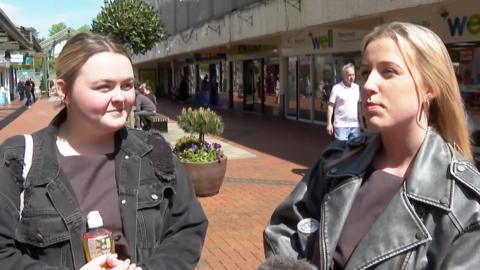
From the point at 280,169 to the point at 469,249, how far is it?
8.47 meters

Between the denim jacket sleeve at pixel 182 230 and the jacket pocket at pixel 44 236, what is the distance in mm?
306

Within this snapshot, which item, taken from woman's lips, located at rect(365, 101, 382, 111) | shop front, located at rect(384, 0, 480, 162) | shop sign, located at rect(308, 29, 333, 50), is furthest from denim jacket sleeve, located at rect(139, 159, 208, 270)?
shop sign, located at rect(308, 29, 333, 50)

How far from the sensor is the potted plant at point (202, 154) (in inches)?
289

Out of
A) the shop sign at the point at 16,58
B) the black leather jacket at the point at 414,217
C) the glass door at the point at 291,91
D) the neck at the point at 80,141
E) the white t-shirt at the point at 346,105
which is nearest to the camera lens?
the black leather jacket at the point at 414,217

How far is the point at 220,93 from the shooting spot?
29203 mm

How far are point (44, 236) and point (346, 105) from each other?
21.1ft

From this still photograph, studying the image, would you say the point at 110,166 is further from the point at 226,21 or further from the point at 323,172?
the point at 226,21

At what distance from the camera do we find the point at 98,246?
1.73 metres

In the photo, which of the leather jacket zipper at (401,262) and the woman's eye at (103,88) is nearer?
the leather jacket zipper at (401,262)

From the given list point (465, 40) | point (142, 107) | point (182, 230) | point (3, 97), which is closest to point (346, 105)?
→ point (465, 40)

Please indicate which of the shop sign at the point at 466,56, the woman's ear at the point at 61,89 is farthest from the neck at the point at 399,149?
the shop sign at the point at 466,56

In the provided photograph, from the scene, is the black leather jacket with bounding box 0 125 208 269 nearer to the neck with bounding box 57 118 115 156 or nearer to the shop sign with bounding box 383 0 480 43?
the neck with bounding box 57 118 115 156

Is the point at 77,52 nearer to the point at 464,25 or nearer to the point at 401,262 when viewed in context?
the point at 401,262

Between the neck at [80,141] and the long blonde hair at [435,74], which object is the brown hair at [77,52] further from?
the long blonde hair at [435,74]
